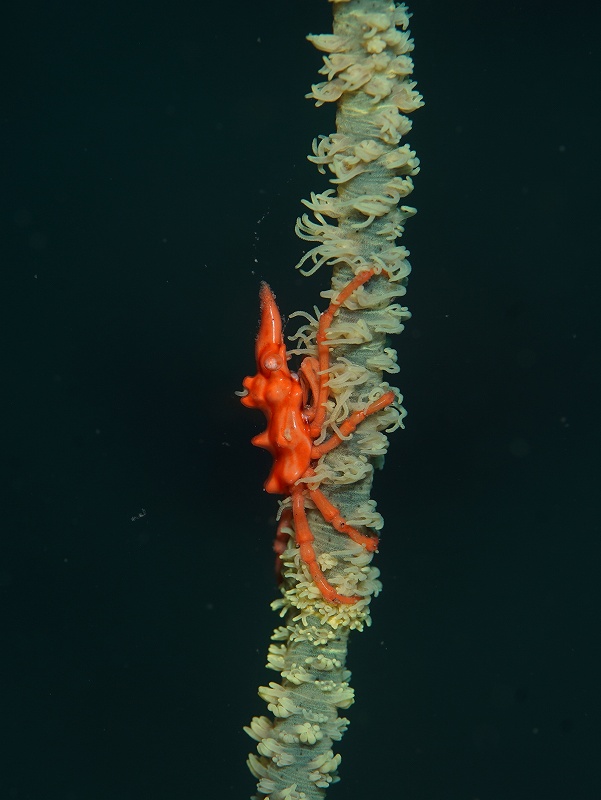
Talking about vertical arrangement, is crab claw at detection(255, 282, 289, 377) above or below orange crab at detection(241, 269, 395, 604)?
above

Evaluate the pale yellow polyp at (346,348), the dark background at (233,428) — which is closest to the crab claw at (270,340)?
the pale yellow polyp at (346,348)

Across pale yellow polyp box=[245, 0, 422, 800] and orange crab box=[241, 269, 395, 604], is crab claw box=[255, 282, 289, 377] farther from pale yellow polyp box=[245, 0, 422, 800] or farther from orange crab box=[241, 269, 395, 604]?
pale yellow polyp box=[245, 0, 422, 800]

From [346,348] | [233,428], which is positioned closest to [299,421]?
[346,348]

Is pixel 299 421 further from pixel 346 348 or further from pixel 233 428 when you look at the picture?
pixel 233 428

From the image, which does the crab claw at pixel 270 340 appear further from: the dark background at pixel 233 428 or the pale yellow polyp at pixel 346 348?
the dark background at pixel 233 428

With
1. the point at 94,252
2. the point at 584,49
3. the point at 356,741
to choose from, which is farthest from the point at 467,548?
the point at 584,49

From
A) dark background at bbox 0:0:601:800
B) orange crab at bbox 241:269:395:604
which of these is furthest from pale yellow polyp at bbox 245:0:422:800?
dark background at bbox 0:0:601:800

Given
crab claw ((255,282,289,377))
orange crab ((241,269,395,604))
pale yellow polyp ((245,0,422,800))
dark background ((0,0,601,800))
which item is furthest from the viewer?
dark background ((0,0,601,800))
